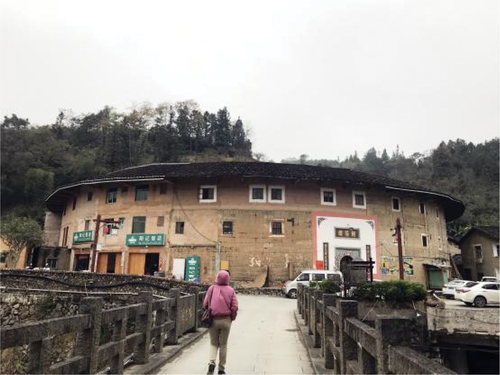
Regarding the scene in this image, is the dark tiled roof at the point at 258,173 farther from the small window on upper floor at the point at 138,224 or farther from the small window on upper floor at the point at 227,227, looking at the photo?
the small window on upper floor at the point at 227,227

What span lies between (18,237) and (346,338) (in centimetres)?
3296

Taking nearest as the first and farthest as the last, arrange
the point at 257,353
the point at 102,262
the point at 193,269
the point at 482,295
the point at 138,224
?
the point at 257,353 < the point at 482,295 < the point at 193,269 < the point at 138,224 < the point at 102,262

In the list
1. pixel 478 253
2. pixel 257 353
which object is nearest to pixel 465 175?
pixel 478 253

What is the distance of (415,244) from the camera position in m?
30.3

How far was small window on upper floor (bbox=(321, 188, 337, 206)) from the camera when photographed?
1135 inches

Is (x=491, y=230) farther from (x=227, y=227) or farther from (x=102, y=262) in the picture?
(x=102, y=262)

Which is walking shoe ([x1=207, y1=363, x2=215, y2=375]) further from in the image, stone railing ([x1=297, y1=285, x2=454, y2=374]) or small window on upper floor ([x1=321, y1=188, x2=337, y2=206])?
small window on upper floor ([x1=321, y1=188, x2=337, y2=206])

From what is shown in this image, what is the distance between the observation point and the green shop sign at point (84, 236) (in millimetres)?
29875

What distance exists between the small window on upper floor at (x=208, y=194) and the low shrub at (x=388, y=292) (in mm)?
16076

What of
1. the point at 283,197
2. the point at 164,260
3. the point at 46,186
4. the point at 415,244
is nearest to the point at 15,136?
the point at 46,186

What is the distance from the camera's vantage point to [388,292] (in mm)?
14133

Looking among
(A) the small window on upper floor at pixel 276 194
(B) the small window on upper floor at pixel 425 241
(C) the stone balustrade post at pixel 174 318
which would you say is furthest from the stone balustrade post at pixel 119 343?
(B) the small window on upper floor at pixel 425 241

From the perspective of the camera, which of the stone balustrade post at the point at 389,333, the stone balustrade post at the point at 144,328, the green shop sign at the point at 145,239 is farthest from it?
the green shop sign at the point at 145,239

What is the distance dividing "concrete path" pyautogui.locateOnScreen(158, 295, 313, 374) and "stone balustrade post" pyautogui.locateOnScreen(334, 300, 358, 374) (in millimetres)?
2062
